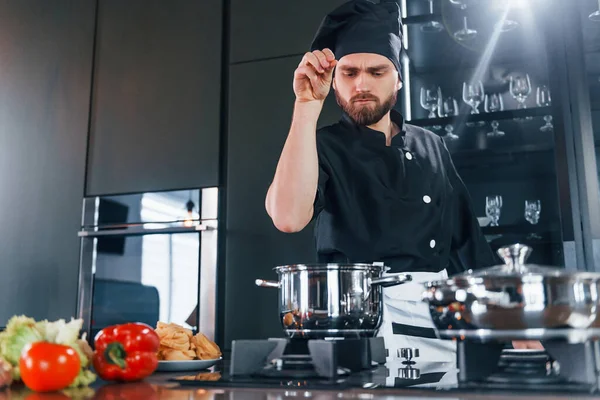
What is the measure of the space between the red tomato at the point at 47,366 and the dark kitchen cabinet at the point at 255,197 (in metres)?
1.34

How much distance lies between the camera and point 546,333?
0.65 m

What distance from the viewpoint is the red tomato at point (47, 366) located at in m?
0.68

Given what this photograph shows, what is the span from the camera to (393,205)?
4.95 ft

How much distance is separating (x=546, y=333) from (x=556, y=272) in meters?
0.07

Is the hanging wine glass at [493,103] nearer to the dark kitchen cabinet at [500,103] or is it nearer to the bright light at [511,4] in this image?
the dark kitchen cabinet at [500,103]

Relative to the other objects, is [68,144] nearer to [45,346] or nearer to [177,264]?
[177,264]

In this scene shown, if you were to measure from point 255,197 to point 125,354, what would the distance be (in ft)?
4.45

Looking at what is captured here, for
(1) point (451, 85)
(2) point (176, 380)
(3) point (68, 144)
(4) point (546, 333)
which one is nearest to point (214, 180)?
(3) point (68, 144)

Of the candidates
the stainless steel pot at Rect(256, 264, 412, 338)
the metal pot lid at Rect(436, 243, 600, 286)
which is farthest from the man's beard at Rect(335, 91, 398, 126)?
the metal pot lid at Rect(436, 243, 600, 286)

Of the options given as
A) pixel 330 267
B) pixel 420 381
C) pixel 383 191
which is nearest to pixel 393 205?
pixel 383 191

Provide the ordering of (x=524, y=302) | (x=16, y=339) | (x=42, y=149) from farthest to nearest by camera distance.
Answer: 1. (x=42, y=149)
2. (x=16, y=339)
3. (x=524, y=302)

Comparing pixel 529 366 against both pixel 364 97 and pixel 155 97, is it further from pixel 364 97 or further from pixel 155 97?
pixel 155 97

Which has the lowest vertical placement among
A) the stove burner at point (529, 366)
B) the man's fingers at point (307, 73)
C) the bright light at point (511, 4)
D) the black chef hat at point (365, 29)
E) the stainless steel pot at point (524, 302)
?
the stove burner at point (529, 366)

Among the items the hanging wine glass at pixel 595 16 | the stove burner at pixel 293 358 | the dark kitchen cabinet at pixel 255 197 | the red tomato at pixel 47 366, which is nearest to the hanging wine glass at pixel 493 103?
the hanging wine glass at pixel 595 16
